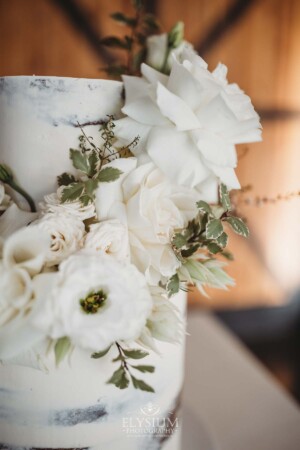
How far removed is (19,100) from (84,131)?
86 mm

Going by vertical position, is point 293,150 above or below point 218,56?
below

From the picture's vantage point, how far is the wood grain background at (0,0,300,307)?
71.9 inches

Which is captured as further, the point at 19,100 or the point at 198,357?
the point at 198,357

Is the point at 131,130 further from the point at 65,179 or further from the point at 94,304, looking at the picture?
the point at 94,304

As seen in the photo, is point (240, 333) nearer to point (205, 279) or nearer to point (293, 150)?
point (293, 150)

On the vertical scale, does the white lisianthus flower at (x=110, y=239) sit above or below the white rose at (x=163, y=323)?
above

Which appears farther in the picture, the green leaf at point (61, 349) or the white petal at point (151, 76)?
the white petal at point (151, 76)

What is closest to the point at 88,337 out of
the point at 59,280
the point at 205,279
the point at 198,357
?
the point at 59,280

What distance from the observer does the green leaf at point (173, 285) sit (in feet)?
1.47

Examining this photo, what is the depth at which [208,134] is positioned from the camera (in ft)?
1.44

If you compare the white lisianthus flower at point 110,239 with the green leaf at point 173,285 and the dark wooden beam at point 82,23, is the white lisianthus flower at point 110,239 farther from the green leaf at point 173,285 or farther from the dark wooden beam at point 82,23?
the dark wooden beam at point 82,23

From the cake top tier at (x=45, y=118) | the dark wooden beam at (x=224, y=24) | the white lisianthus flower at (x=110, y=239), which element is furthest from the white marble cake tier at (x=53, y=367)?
the dark wooden beam at (x=224, y=24)

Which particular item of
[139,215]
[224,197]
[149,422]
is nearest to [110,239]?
[139,215]

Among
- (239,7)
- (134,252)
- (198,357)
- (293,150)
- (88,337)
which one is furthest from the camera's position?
(293,150)
